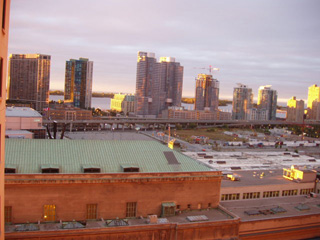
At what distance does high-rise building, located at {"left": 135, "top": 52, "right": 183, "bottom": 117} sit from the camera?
11106 centimetres

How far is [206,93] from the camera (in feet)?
430

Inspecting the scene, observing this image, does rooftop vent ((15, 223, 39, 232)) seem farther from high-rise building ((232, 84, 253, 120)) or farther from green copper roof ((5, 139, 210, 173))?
high-rise building ((232, 84, 253, 120))

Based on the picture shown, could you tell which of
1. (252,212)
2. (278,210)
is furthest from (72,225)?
(278,210)

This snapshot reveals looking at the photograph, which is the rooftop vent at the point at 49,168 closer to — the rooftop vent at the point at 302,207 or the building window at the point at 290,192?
the rooftop vent at the point at 302,207

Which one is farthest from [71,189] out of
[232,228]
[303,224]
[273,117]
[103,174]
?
[273,117]

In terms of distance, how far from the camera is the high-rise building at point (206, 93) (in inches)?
5123

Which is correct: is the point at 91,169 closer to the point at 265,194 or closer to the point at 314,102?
the point at 265,194

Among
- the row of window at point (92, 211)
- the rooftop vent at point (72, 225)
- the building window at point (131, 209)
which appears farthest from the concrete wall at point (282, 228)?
the rooftop vent at point (72, 225)

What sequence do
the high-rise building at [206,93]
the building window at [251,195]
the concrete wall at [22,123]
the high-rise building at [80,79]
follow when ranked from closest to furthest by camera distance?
the building window at [251,195] < the concrete wall at [22,123] < the high-rise building at [80,79] < the high-rise building at [206,93]

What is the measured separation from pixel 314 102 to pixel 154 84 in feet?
278

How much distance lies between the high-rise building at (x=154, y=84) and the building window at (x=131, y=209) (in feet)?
320

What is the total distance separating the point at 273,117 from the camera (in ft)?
448

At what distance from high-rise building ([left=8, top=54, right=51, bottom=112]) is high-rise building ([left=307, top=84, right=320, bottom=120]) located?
11712 cm

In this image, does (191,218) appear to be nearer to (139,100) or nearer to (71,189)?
(71,189)
